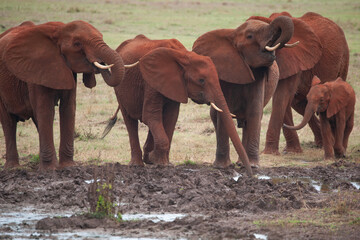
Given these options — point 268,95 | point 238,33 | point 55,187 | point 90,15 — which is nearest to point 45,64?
point 55,187

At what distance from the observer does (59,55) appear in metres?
9.81

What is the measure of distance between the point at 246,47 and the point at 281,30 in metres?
0.67

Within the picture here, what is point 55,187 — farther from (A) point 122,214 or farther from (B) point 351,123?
(B) point 351,123

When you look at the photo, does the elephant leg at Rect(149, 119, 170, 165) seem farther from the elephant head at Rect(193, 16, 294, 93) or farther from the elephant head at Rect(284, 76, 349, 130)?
the elephant head at Rect(284, 76, 349, 130)

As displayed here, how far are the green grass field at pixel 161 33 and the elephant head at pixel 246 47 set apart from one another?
1.79 metres

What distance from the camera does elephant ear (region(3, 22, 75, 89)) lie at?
9.69 meters

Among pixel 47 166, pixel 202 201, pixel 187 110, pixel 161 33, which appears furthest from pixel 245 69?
pixel 161 33

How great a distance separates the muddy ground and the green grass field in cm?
170

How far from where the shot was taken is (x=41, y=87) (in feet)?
32.3

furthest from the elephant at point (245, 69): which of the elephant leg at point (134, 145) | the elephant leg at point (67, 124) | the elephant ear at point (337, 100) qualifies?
the elephant leg at point (67, 124)

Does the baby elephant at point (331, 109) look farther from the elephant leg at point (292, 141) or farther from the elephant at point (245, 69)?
the elephant at point (245, 69)

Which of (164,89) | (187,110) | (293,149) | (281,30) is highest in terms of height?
(281,30)

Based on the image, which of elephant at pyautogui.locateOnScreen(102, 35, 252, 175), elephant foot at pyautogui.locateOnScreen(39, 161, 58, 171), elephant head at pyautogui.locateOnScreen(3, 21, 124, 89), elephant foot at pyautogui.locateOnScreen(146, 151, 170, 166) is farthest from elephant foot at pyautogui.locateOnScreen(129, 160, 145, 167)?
elephant head at pyautogui.locateOnScreen(3, 21, 124, 89)

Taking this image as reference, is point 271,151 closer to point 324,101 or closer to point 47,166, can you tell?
point 324,101
